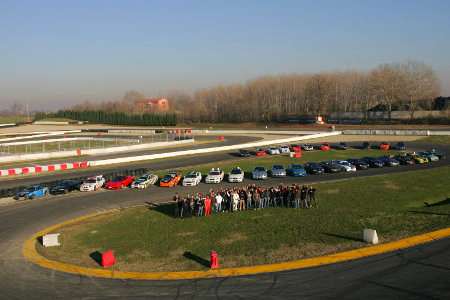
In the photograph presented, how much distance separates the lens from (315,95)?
5955 inches

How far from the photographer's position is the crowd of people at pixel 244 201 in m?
27.6

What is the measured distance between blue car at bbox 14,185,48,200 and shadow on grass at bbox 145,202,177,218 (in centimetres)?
981

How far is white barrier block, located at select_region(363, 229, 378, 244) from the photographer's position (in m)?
19.5

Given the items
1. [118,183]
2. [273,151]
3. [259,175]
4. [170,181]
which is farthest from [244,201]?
[273,151]

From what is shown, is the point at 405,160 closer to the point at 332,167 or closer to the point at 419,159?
the point at 419,159

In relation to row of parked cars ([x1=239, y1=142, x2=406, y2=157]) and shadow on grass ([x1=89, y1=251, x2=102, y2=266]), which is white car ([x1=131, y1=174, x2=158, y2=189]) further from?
row of parked cars ([x1=239, y1=142, x2=406, y2=157])

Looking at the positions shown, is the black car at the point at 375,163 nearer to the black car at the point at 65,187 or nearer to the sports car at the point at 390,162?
the sports car at the point at 390,162

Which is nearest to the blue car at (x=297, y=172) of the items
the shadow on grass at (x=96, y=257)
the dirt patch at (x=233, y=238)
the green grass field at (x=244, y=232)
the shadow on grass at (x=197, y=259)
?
the green grass field at (x=244, y=232)

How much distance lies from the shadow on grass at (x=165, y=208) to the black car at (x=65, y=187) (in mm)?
8882

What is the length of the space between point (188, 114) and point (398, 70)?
84.4m

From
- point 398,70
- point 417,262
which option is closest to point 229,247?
point 417,262

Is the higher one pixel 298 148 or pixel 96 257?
pixel 298 148

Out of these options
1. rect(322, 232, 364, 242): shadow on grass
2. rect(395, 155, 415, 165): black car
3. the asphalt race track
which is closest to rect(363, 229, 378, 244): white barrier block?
rect(322, 232, 364, 242): shadow on grass

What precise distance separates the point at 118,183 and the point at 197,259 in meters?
21.1
